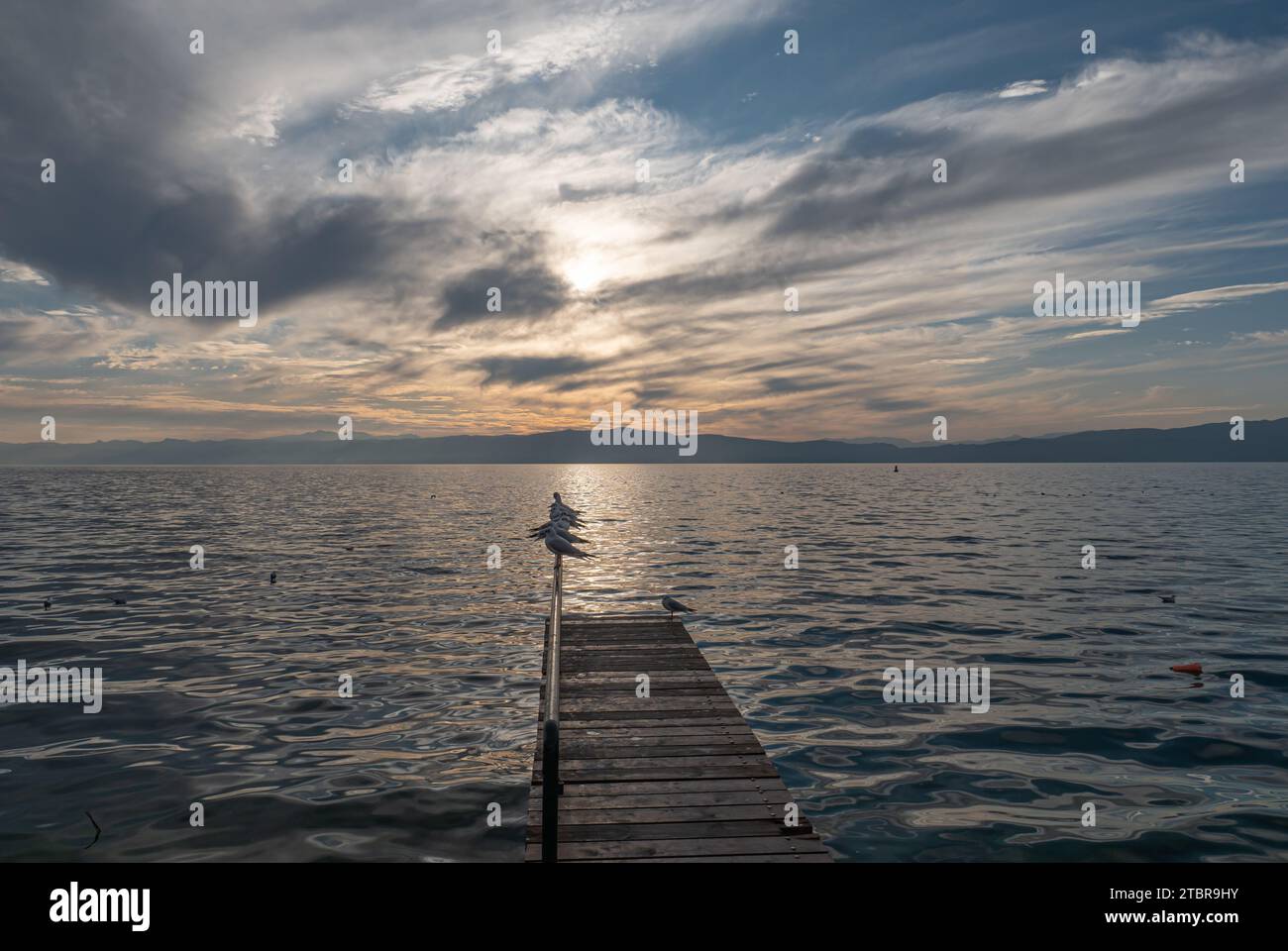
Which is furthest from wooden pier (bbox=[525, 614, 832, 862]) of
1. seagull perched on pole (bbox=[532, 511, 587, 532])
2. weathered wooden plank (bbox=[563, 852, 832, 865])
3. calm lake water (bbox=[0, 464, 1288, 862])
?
seagull perched on pole (bbox=[532, 511, 587, 532])

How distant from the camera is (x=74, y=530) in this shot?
44.5 meters

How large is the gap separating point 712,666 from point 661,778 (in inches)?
296

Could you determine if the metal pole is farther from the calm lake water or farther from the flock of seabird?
the flock of seabird

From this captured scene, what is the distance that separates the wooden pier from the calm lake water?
0.94m

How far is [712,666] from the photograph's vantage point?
54.3ft

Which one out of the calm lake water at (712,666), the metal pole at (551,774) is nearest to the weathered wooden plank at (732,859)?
the metal pole at (551,774)

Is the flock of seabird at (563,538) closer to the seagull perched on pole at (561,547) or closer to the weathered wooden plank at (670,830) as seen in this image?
the seagull perched on pole at (561,547)

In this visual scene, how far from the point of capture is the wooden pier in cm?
741

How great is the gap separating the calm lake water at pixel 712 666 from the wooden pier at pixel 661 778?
0.94 m

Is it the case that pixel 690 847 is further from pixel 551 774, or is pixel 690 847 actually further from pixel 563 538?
pixel 563 538

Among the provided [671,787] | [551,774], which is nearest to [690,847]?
[671,787]
